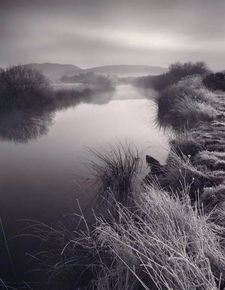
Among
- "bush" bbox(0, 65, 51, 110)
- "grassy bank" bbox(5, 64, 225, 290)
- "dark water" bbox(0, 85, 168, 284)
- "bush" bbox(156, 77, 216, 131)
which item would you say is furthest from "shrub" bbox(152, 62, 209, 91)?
"grassy bank" bbox(5, 64, 225, 290)

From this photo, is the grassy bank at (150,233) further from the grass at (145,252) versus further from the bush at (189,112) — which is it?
the bush at (189,112)

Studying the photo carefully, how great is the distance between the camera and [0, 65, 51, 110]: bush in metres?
18.8

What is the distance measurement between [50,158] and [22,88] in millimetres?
12061

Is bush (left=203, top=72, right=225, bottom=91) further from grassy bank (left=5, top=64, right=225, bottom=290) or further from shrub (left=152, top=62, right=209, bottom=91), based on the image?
shrub (left=152, top=62, right=209, bottom=91)

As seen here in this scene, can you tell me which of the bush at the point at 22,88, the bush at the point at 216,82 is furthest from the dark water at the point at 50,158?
the bush at the point at 216,82

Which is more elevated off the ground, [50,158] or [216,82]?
[216,82]

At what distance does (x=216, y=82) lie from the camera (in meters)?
20.0

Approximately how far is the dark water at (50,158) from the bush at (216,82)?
5.76 m

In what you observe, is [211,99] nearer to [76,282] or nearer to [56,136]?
[56,136]

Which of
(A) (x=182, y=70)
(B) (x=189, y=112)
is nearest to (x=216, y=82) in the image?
(B) (x=189, y=112)

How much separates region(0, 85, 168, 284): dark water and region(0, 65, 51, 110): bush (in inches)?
133

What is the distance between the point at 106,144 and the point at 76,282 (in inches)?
252

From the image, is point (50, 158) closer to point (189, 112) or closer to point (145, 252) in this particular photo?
point (189, 112)

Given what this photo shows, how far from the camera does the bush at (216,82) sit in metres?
19.4
